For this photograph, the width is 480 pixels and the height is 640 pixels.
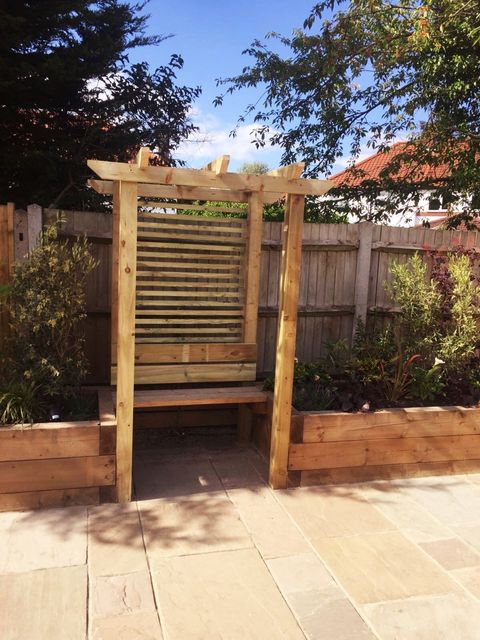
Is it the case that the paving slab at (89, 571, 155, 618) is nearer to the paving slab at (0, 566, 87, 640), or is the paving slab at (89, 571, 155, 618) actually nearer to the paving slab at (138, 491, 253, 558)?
the paving slab at (0, 566, 87, 640)

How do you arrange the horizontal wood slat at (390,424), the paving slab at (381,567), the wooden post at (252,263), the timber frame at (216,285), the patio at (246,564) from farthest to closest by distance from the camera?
the wooden post at (252,263)
the horizontal wood slat at (390,424)
the timber frame at (216,285)
the paving slab at (381,567)
the patio at (246,564)

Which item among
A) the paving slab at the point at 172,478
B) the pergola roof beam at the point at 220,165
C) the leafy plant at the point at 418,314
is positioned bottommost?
the paving slab at the point at 172,478

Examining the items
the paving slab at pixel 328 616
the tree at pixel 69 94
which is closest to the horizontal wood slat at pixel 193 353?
the paving slab at pixel 328 616

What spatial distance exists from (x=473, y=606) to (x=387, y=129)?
6.65 meters

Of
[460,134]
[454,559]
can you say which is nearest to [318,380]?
[454,559]

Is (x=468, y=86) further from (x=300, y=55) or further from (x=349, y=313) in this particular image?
(x=349, y=313)

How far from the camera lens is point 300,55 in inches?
287

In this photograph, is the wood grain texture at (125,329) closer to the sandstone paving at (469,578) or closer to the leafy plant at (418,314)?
the sandstone paving at (469,578)

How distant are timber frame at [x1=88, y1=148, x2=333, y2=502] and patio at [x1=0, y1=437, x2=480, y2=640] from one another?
→ 39 cm

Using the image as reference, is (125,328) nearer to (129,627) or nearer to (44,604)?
(44,604)

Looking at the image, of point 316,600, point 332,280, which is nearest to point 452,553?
point 316,600

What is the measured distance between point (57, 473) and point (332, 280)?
9.65 ft

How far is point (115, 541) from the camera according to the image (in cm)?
295

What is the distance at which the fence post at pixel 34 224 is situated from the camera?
3.95 metres
